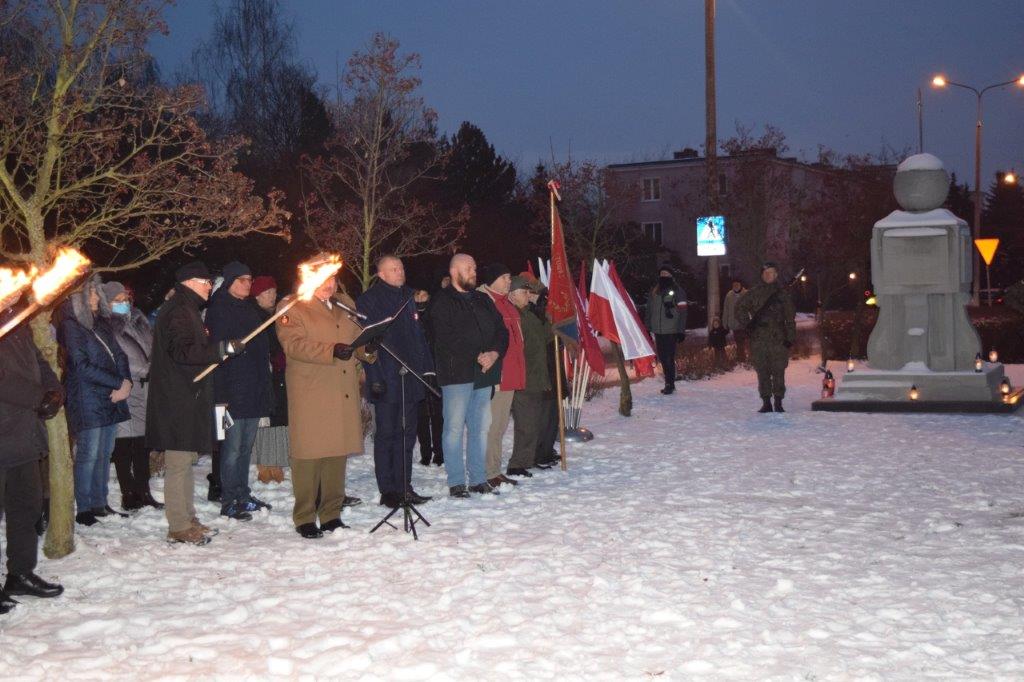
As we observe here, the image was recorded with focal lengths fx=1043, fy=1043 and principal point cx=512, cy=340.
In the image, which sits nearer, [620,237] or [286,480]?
[286,480]

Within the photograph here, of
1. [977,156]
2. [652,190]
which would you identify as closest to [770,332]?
[977,156]

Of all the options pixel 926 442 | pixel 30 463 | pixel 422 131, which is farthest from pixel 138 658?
pixel 422 131

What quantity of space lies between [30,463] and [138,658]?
5.54 ft

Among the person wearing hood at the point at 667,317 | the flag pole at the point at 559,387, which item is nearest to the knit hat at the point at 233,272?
the flag pole at the point at 559,387

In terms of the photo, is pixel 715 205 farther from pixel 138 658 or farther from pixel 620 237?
pixel 620 237

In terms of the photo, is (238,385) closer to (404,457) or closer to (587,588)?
(404,457)

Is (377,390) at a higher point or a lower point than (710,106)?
lower

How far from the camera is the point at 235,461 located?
327 inches

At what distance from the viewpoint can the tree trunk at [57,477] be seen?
6836 millimetres

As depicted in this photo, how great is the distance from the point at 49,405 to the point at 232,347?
1169 mm

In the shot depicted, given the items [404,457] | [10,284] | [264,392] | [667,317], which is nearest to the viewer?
[10,284]

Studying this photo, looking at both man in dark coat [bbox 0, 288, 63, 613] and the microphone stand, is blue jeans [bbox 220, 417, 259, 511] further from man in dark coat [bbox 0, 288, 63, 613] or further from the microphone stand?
man in dark coat [bbox 0, 288, 63, 613]

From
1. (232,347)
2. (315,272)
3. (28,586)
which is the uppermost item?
(315,272)

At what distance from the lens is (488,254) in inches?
1582
